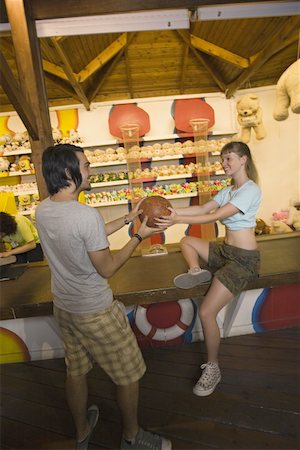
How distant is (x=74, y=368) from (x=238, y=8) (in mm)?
2954

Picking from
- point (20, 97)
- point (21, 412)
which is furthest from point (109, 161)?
point (21, 412)

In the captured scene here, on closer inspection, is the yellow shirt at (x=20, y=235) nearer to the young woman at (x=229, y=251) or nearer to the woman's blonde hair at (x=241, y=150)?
the young woman at (x=229, y=251)

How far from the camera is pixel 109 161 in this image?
4.50 m

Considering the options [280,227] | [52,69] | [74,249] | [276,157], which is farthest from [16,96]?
[276,157]

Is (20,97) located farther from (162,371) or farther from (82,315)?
(162,371)

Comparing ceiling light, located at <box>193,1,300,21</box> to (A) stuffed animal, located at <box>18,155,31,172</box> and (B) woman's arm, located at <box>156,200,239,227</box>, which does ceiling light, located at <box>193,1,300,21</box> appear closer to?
(B) woman's arm, located at <box>156,200,239,227</box>

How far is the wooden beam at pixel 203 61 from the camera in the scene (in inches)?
158

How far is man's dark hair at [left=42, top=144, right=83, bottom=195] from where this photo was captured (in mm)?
1125

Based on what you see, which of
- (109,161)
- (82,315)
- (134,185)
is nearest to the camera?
Answer: (82,315)

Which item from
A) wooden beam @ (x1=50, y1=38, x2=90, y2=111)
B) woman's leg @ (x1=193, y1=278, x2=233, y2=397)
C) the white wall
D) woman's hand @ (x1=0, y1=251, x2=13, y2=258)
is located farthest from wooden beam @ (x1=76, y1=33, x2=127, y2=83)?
woman's leg @ (x1=193, y1=278, x2=233, y2=397)

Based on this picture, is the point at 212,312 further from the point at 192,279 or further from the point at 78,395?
the point at 78,395

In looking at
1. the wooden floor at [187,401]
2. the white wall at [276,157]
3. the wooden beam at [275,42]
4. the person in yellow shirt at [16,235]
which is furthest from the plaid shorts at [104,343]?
the white wall at [276,157]

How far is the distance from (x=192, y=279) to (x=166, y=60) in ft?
12.8

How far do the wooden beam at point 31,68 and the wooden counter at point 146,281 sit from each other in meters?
0.81
